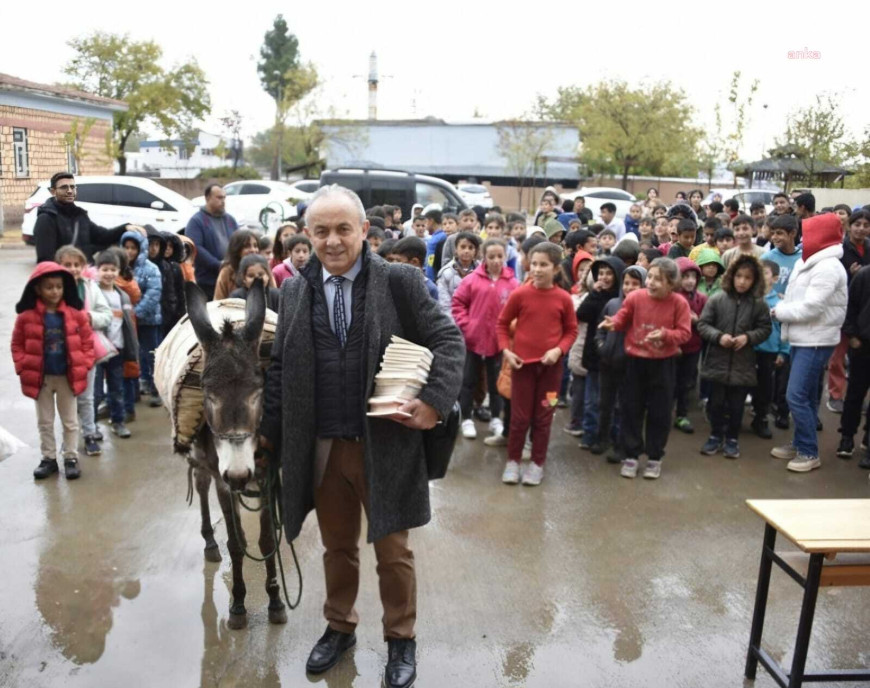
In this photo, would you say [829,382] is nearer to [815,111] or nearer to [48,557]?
[48,557]

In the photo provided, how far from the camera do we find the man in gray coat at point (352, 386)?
310 cm

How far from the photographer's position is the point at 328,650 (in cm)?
354

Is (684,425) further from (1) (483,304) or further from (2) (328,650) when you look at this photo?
(2) (328,650)

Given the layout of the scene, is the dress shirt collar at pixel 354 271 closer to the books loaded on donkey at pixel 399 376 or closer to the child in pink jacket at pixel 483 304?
the books loaded on donkey at pixel 399 376

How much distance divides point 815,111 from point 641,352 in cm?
1527

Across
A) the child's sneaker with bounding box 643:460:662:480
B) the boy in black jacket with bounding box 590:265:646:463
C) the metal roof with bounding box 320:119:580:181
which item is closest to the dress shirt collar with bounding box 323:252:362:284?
the boy in black jacket with bounding box 590:265:646:463

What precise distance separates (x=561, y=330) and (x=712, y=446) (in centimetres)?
197

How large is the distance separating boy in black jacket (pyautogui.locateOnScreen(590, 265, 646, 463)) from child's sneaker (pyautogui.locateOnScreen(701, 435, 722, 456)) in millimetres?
786

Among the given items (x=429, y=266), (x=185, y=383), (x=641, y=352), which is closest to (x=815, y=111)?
(x=429, y=266)

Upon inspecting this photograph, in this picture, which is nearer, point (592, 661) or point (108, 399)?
point (592, 661)

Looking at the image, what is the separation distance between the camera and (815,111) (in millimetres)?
17938

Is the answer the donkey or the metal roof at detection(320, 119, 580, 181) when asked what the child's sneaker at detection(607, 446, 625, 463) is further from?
the metal roof at detection(320, 119, 580, 181)

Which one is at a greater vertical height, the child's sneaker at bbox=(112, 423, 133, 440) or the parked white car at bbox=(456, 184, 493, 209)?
the parked white car at bbox=(456, 184, 493, 209)

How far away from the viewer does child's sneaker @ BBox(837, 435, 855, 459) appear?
21.2 ft
